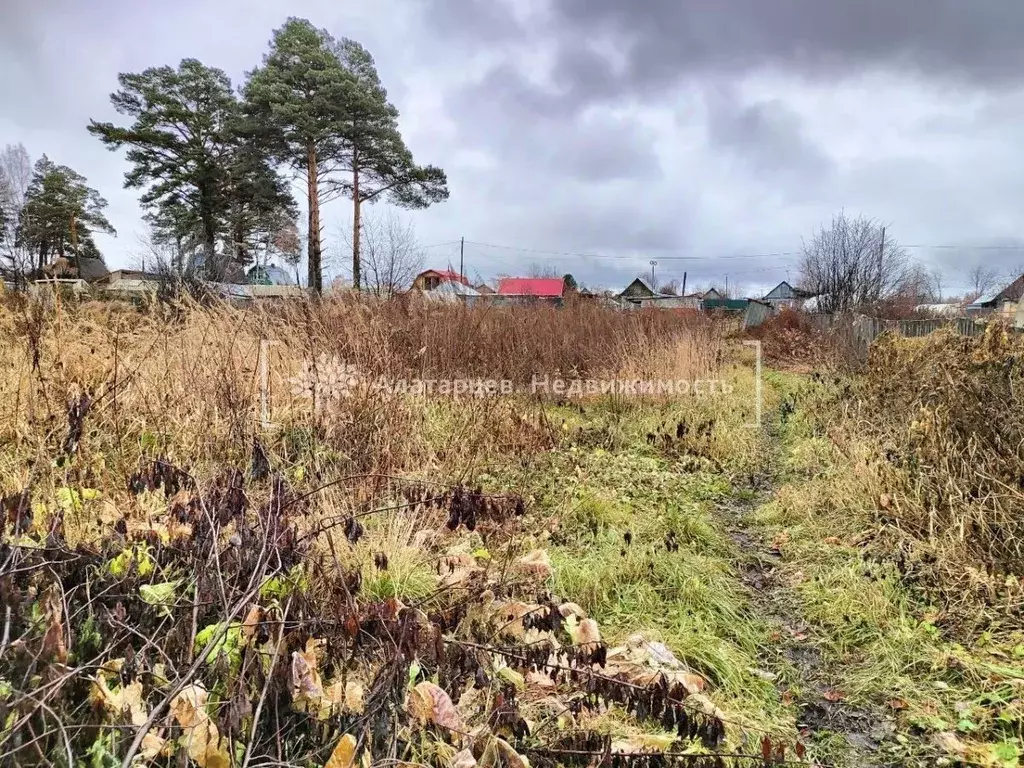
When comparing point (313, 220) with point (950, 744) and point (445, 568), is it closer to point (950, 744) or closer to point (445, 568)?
point (445, 568)

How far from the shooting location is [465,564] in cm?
245

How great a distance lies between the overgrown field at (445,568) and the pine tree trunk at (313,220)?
1333 cm

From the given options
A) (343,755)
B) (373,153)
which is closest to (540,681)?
(343,755)

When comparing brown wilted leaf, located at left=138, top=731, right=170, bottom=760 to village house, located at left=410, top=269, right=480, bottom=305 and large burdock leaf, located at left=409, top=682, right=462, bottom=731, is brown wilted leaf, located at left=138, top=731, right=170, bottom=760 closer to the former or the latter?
large burdock leaf, located at left=409, top=682, right=462, bottom=731

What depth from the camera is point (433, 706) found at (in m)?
1.37

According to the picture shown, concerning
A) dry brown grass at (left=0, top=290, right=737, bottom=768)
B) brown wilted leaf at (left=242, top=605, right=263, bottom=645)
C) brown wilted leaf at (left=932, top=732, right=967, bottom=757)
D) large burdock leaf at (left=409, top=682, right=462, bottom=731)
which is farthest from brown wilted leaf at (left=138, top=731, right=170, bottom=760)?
brown wilted leaf at (left=932, top=732, right=967, bottom=757)

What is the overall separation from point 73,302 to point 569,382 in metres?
5.87

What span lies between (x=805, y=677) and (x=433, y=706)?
165cm

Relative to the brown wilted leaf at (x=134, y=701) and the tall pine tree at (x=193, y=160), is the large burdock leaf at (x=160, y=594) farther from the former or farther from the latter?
the tall pine tree at (x=193, y=160)

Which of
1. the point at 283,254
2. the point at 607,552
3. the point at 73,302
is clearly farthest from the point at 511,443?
the point at 283,254

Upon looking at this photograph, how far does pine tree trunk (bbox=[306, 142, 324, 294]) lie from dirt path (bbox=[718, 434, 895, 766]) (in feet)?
54.3

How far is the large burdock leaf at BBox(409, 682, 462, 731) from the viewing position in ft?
4.48

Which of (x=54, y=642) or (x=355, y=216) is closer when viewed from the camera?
(x=54, y=642)

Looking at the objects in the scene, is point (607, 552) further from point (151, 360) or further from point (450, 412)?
point (151, 360)
